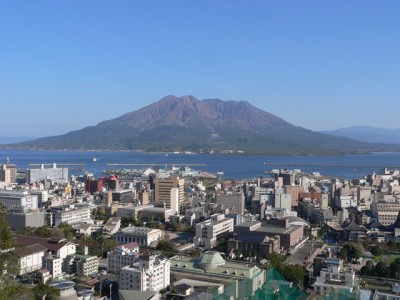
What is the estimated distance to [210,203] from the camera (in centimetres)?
1249

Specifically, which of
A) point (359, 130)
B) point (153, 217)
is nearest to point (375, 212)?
point (153, 217)

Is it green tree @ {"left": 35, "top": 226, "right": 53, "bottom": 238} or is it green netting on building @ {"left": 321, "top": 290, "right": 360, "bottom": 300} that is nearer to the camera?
green netting on building @ {"left": 321, "top": 290, "right": 360, "bottom": 300}

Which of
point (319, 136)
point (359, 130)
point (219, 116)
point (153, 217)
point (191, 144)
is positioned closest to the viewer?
point (153, 217)

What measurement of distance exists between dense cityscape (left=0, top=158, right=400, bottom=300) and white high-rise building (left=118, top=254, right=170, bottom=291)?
0.04ft

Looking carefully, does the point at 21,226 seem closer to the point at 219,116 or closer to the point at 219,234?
the point at 219,234

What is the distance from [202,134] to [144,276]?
1771 inches

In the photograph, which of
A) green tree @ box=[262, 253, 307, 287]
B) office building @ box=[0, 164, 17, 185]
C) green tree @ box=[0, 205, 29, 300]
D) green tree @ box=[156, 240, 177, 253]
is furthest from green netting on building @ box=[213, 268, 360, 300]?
office building @ box=[0, 164, 17, 185]

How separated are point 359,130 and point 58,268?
393 ft

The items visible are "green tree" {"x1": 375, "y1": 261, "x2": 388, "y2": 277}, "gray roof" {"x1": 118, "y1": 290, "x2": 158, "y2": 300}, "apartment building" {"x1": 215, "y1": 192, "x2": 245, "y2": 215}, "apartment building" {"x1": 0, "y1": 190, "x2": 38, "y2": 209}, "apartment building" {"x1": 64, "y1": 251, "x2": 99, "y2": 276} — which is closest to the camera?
"gray roof" {"x1": 118, "y1": 290, "x2": 158, "y2": 300}

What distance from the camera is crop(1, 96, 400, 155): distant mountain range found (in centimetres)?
4372

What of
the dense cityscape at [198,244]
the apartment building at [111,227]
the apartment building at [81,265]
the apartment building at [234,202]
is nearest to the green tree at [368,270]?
the dense cityscape at [198,244]

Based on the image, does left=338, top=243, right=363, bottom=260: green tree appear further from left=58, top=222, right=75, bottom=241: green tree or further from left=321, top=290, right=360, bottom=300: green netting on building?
left=58, top=222, right=75, bottom=241: green tree

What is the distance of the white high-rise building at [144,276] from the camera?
5598mm

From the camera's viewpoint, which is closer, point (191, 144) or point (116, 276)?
point (116, 276)
